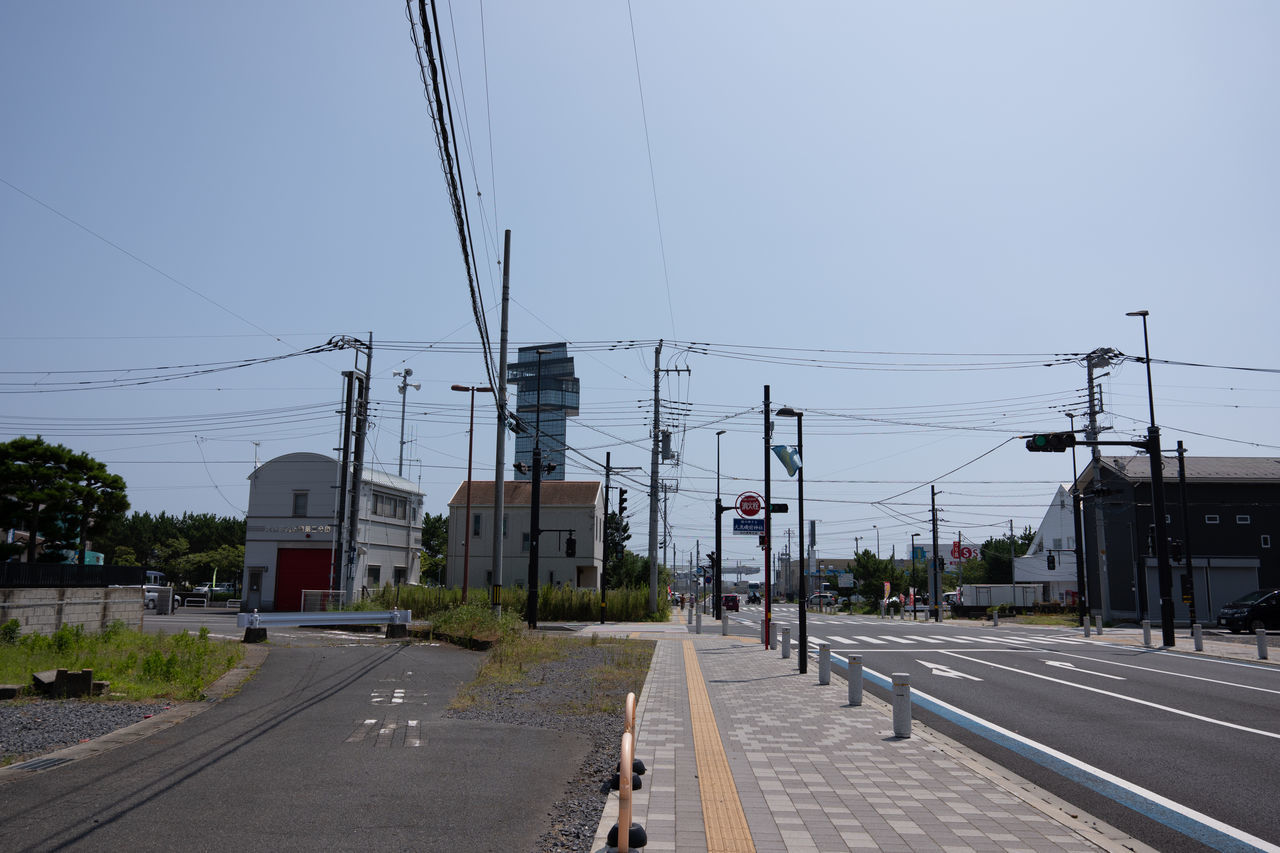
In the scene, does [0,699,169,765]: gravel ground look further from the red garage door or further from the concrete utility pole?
the red garage door

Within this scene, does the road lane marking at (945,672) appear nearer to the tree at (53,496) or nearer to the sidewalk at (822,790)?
the sidewalk at (822,790)

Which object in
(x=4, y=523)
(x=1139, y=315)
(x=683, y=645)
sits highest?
(x=1139, y=315)

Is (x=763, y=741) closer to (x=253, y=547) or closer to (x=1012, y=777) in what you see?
(x=1012, y=777)

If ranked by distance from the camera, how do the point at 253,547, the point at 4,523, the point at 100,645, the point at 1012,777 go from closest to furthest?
the point at 1012,777 < the point at 100,645 < the point at 4,523 < the point at 253,547

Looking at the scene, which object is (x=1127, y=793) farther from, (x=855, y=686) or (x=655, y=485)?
(x=655, y=485)

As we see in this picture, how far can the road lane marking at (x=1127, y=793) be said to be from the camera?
6371 millimetres

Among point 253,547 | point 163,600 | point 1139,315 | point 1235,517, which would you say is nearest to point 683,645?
point 1139,315

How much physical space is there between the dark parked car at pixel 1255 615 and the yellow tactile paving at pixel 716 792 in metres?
33.4

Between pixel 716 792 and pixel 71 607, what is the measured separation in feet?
64.4

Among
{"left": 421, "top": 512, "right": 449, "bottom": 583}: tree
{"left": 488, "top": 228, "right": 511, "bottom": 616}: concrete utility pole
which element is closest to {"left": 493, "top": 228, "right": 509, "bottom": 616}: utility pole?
{"left": 488, "top": 228, "right": 511, "bottom": 616}: concrete utility pole

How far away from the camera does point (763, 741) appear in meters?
9.84

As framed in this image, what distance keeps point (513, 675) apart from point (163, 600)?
32146 millimetres

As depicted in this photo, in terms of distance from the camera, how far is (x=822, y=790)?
7.41m

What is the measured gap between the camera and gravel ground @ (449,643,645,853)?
6320mm
